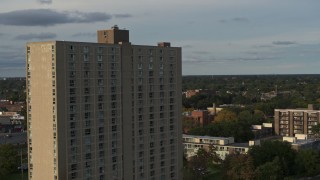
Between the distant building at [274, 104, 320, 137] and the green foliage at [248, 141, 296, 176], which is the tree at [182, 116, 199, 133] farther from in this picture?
the green foliage at [248, 141, 296, 176]

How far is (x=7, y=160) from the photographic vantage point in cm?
7850

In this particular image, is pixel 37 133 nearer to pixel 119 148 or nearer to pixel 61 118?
pixel 61 118

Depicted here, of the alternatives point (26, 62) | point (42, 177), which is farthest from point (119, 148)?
point (26, 62)

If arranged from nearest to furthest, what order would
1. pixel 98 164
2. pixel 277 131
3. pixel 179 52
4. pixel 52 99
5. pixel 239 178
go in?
1. pixel 52 99
2. pixel 98 164
3. pixel 179 52
4. pixel 239 178
5. pixel 277 131

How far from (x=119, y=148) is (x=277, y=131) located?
3246 inches

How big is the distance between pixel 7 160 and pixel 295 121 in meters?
75.3

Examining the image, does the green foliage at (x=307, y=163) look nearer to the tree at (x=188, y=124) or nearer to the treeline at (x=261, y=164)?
the treeline at (x=261, y=164)

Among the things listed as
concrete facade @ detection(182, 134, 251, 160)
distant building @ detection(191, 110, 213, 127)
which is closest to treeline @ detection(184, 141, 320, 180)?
concrete facade @ detection(182, 134, 251, 160)

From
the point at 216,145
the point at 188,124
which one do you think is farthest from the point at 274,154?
the point at 188,124

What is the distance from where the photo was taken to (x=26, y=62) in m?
51.0

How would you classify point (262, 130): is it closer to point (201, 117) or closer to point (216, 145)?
point (201, 117)

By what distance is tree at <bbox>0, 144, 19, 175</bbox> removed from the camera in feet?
253

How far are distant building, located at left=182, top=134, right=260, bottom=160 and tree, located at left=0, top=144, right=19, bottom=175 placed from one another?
32490 mm

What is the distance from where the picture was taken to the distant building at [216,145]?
305 ft
